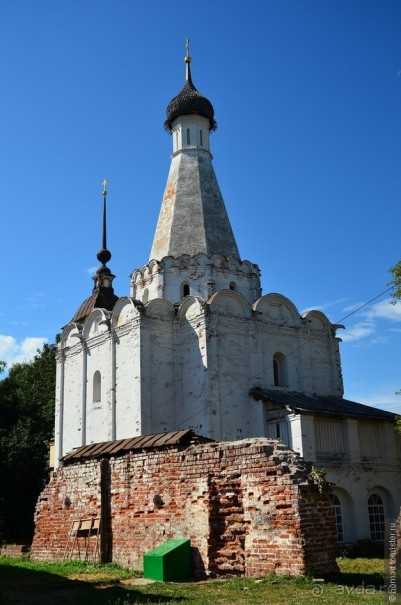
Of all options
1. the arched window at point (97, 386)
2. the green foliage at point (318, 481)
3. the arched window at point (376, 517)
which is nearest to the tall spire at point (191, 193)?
the arched window at point (97, 386)

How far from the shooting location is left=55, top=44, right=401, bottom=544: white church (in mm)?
20594

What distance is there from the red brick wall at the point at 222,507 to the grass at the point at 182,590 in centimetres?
45

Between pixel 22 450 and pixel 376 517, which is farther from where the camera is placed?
pixel 22 450

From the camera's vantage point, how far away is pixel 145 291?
83.4ft

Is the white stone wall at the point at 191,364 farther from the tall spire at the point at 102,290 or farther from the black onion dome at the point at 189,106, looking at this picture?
the black onion dome at the point at 189,106

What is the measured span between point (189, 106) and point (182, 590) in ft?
75.5

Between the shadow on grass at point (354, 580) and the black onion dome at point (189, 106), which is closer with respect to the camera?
the shadow on grass at point (354, 580)

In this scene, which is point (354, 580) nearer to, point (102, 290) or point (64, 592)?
point (64, 592)

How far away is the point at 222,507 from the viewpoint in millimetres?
10500

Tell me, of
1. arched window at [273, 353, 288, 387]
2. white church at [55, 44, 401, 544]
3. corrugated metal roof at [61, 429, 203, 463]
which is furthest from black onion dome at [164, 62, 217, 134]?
corrugated metal roof at [61, 429, 203, 463]

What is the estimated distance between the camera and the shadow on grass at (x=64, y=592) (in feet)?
27.4

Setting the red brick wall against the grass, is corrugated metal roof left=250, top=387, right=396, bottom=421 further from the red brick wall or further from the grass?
the grass

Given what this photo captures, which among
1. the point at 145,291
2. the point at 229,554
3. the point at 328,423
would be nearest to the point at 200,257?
the point at 145,291

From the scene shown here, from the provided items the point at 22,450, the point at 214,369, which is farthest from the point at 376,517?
the point at 22,450
